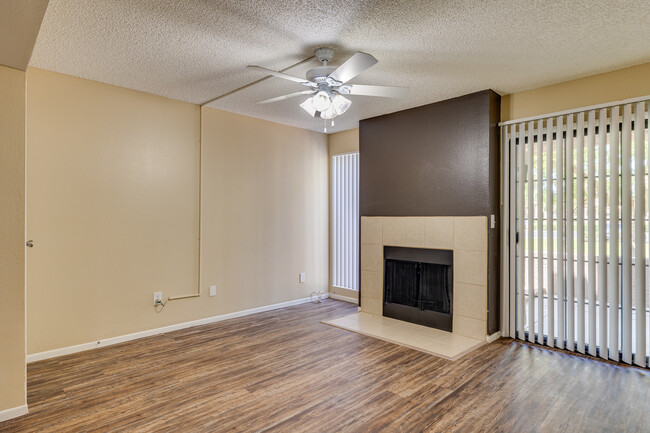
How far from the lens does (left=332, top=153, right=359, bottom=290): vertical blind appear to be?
542cm

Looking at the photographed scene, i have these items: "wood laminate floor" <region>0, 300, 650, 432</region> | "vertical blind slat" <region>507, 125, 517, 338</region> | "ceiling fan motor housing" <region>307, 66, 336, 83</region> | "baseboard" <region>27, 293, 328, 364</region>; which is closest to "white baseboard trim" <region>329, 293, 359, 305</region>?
"baseboard" <region>27, 293, 328, 364</region>

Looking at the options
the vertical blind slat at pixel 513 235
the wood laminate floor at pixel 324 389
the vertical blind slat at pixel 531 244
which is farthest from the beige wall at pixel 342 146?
the vertical blind slat at pixel 531 244

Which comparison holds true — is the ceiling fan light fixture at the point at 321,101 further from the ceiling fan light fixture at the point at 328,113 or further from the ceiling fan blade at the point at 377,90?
the ceiling fan blade at the point at 377,90

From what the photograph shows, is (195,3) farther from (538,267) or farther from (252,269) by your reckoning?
(538,267)

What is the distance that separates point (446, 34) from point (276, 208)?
10.5ft

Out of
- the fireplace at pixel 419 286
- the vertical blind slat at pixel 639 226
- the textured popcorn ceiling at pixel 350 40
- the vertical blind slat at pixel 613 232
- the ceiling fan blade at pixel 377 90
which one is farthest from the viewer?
the fireplace at pixel 419 286

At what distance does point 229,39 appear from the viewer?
8.67ft

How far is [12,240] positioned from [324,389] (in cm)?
237

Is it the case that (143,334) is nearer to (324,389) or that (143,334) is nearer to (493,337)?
(324,389)

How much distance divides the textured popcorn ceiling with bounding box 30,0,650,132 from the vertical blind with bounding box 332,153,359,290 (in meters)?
2.04

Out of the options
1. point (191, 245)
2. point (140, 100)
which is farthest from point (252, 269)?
point (140, 100)

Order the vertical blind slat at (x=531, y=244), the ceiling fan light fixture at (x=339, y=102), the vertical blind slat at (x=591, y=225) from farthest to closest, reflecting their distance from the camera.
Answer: the vertical blind slat at (x=531, y=244) < the vertical blind slat at (x=591, y=225) < the ceiling fan light fixture at (x=339, y=102)

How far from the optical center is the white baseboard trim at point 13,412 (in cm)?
227

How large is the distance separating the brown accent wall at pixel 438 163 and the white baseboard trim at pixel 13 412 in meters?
3.79
